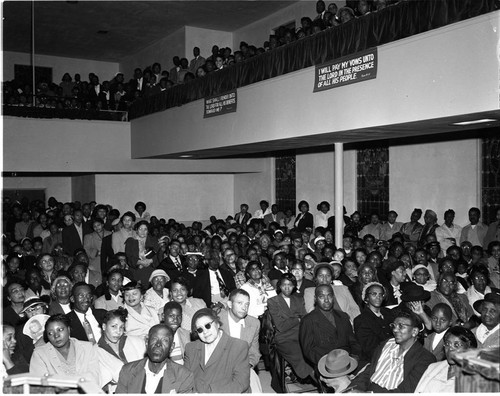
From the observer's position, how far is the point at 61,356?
164 inches

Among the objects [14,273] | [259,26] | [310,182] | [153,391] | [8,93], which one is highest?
[259,26]

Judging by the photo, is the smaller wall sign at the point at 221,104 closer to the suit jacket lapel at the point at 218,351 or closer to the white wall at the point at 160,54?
the white wall at the point at 160,54

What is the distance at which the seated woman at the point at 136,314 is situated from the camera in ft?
17.4

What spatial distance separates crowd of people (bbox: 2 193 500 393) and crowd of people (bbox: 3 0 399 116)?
3.38 metres

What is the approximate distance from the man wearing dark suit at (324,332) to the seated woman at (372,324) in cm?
7

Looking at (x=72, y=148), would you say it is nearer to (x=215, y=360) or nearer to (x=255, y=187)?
(x=255, y=187)

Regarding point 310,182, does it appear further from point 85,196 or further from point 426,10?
point 426,10

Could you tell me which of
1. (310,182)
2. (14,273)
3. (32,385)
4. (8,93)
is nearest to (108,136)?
(8,93)

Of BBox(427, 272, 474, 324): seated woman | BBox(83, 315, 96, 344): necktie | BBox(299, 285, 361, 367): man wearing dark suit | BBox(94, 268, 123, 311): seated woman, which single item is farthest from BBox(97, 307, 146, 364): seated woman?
BBox(427, 272, 474, 324): seated woman

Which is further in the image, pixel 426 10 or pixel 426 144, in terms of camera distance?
pixel 426 144

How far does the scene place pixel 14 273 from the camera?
6793 mm

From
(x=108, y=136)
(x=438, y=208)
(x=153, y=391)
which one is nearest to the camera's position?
(x=153, y=391)

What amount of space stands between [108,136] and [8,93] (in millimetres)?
2457

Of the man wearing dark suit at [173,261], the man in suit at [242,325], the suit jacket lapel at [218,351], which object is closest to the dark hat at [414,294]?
the man in suit at [242,325]
